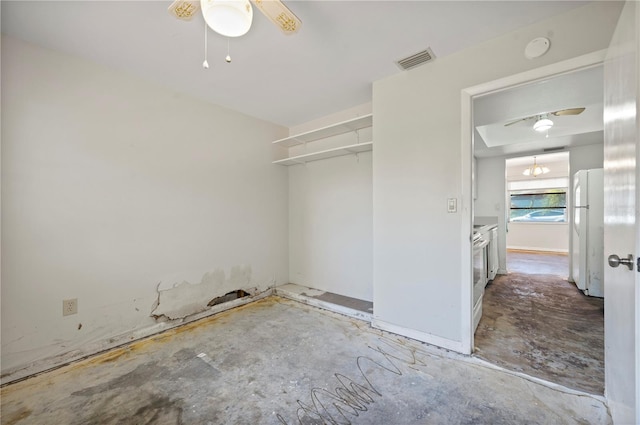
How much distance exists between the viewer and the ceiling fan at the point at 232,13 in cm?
117

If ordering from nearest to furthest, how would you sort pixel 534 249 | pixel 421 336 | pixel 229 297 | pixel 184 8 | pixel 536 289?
pixel 184 8 → pixel 421 336 → pixel 229 297 → pixel 536 289 → pixel 534 249

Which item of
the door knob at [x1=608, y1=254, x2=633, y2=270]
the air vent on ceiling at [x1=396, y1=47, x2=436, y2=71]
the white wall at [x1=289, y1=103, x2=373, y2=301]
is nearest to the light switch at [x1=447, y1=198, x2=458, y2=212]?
the door knob at [x1=608, y1=254, x2=633, y2=270]

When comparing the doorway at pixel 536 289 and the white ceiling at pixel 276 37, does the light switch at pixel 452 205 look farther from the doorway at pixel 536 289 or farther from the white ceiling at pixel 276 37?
the white ceiling at pixel 276 37

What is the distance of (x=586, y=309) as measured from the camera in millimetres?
2871

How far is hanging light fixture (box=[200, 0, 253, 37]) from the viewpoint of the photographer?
45.5 inches

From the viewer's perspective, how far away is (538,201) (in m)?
7.36

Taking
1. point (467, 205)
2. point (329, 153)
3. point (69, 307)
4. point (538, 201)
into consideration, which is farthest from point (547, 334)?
point (538, 201)

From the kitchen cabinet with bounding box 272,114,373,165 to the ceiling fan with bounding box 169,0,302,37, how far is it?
1406 millimetres

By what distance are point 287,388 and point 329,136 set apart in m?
2.84

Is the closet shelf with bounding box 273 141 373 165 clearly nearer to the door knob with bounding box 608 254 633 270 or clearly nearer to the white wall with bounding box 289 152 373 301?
the white wall with bounding box 289 152 373 301

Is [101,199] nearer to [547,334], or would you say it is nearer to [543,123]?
[547,334]

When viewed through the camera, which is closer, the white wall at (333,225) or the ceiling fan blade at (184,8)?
the ceiling fan blade at (184,8)

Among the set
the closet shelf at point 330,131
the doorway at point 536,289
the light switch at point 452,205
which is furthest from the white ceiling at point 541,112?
the closet shelf at point 330,131

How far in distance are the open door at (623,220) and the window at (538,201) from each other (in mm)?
7495
